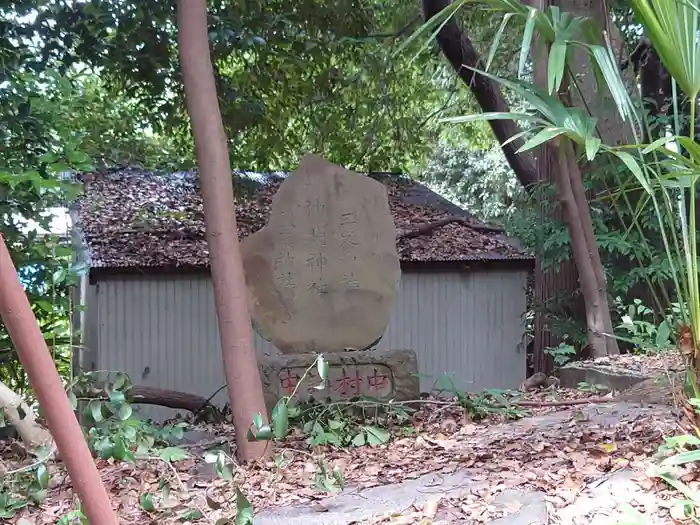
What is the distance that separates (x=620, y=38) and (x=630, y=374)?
3.91 meters

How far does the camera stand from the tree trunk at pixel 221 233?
3.95m

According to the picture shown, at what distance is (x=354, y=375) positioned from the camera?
5.15 m

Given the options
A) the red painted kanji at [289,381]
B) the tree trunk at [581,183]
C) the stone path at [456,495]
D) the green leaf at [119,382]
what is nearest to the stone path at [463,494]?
the stone path at [456,495]

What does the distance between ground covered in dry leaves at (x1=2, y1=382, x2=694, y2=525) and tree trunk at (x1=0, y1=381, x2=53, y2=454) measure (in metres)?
0.19

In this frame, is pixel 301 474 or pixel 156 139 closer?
pixel 301 474

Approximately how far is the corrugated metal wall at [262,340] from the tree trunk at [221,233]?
4354 mm

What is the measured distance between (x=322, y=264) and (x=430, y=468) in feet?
7.29

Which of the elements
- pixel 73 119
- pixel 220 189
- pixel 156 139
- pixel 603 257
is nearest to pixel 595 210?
pixel 603 257

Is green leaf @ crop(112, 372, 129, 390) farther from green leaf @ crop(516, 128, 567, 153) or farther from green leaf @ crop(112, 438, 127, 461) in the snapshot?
green leaf @ crop(516, 128, 567, 153)

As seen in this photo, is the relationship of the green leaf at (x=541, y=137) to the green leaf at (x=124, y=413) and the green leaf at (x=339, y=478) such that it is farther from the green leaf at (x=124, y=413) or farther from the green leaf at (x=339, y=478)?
the green leaf at (x=124, y=413)

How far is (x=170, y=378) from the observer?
8.55 meters

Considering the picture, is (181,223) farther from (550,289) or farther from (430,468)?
(430,468)

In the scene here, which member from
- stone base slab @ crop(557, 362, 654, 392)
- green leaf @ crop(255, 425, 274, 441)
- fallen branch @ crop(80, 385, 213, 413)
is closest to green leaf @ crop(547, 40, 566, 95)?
green leaf @ crop(255, 425, 274, 441)

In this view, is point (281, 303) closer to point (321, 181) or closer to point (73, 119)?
point (321, 181)
